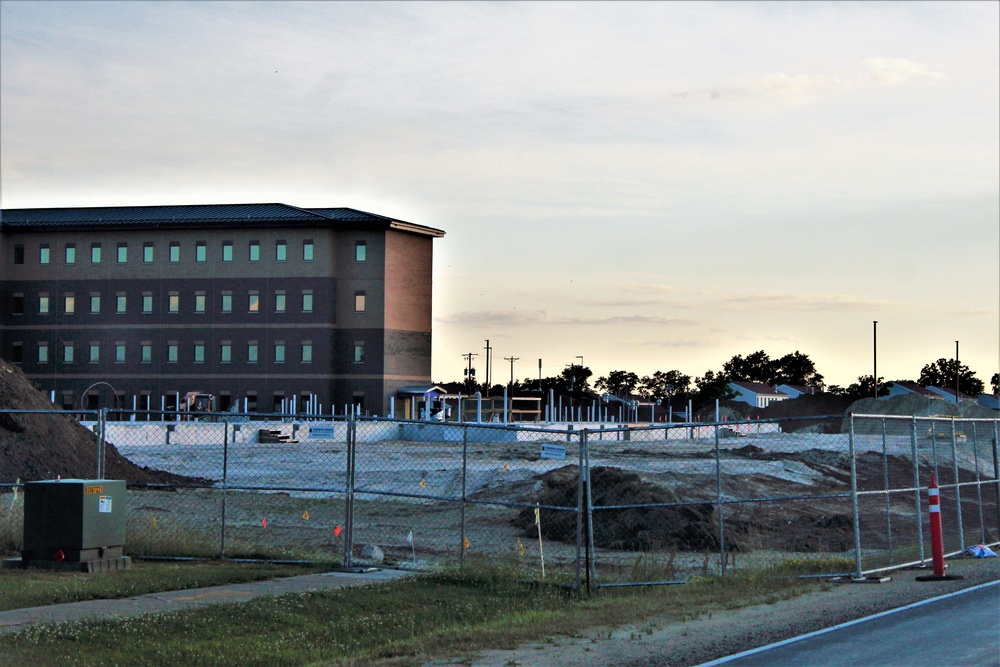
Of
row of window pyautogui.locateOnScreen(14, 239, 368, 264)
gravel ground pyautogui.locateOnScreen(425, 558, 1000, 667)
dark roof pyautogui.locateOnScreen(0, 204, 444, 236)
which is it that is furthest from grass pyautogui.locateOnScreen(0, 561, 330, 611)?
row of window pyautogui.locateOnScreen(14, 239, 368, 264)

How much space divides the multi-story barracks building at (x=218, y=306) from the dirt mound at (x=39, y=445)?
155 ft

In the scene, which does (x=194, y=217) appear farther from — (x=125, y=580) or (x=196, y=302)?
(x=125, y=580)

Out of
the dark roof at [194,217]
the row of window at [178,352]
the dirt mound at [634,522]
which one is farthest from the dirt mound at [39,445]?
the dark roof at [194,217]

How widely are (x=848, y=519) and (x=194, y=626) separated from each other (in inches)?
800

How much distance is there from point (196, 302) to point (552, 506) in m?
72.0

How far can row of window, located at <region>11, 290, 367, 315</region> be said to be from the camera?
86625 mm

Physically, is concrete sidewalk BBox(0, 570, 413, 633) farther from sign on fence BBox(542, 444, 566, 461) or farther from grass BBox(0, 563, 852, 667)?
sign on fence BBox(542, 444, 566, 461)

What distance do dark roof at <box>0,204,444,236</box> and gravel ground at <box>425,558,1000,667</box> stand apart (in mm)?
72443

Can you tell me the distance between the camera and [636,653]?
11.6 metres

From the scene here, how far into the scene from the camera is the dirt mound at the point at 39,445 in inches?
1337

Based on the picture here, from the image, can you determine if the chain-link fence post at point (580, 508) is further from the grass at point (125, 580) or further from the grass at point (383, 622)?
the grass at point (125, 580)

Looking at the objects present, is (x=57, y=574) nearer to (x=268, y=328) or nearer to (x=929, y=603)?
(x=929, y=603)

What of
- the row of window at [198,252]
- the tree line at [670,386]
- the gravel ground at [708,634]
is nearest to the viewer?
the gravel ground at [708,634]

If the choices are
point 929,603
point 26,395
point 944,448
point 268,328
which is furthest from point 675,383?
point 929,603
